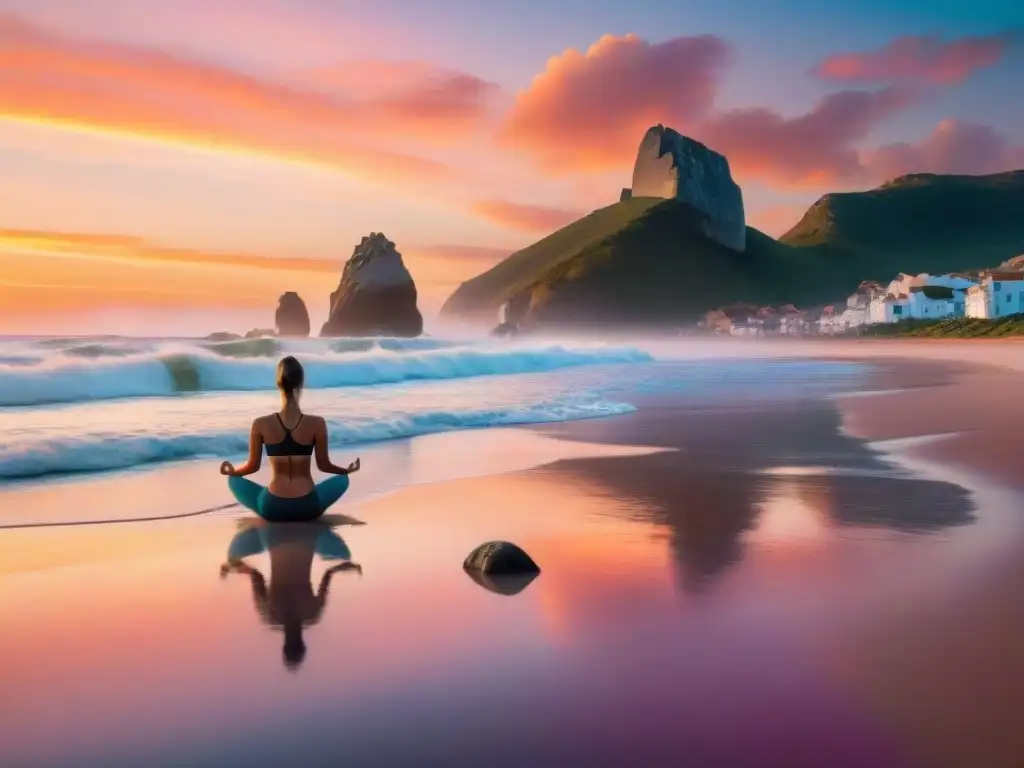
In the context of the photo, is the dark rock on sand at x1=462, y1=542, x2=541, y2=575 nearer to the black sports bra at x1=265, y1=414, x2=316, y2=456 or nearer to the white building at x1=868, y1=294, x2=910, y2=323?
the black sports bra at x1=265, y1=414, x2=316, y2=456

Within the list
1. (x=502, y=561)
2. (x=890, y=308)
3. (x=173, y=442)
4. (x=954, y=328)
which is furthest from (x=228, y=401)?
(x=890, y=308)

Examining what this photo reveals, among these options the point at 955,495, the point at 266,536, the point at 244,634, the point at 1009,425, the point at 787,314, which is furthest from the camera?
the point at 787,314

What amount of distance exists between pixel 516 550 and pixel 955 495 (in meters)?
5.83

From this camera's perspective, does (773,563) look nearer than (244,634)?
No

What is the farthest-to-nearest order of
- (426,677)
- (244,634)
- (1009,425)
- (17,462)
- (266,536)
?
(1009,425) < (17,462) < (266,536) < (244,634) < (426,677)

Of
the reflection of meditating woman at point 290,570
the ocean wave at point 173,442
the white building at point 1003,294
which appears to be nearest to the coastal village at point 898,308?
the white building at point 1003,294

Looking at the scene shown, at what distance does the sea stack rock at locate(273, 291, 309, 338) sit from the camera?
561 ft

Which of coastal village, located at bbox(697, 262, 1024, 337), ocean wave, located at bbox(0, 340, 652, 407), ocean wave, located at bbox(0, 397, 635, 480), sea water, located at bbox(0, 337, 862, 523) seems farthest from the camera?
coastal village, located at bbox(697, 262, 1024, 337)

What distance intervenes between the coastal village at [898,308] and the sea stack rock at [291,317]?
253ft

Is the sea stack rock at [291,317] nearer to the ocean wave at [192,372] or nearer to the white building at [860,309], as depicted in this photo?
the white building at [860,309]

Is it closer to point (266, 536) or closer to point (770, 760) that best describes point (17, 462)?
point (266, 536)

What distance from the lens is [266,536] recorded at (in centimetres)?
845

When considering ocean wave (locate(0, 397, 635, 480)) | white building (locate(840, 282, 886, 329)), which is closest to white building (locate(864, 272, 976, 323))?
white building (locate(840, 282, 886, 329))

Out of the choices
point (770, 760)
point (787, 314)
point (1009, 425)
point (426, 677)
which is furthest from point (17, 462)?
point (787, 314)
